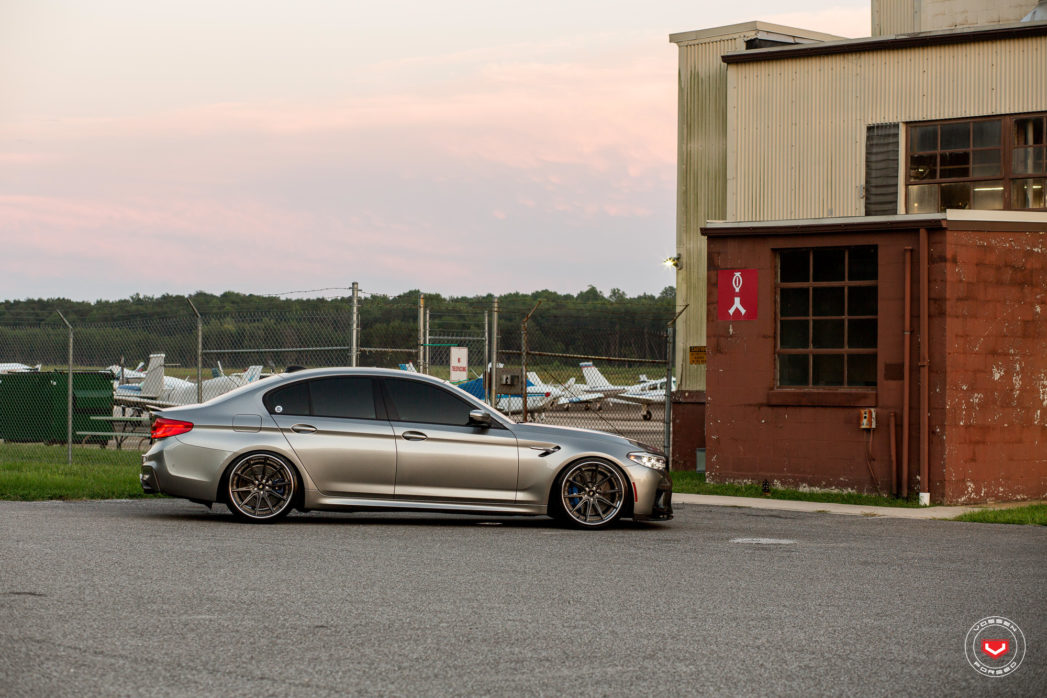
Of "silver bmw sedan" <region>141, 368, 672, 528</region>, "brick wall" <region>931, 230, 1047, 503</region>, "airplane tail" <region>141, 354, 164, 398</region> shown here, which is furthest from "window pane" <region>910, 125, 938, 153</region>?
"airplane tail" <region>141, 354, 164, 398</region>

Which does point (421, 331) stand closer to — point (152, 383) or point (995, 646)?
point (995, 646)

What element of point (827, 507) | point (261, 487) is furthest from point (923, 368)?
point (261, 487)

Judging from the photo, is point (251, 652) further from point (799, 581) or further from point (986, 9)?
point (986, 9)

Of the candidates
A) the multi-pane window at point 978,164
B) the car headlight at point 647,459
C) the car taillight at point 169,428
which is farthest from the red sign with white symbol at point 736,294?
the car taillight at point 169,428

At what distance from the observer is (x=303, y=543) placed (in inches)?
416

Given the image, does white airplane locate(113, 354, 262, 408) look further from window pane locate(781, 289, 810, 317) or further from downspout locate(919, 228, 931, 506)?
downspout locate(919, 228, 931, 506)

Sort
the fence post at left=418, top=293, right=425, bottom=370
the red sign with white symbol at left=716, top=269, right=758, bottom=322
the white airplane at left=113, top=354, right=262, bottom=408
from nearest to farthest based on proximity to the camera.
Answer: the red sign with white symbol at left=716, top=269, right=758, bottom=322
the fence post at left=418, top=293, right=425, bottom=370
the white airplane at left=113, top=354, right=262, bottom=408

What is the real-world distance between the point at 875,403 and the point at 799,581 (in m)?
8.56

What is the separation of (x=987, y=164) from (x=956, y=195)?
0.64 meters

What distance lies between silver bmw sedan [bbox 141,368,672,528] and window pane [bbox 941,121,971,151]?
10103mm

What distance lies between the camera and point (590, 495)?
40.7 feet

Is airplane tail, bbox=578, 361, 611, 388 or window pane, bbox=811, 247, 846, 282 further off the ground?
window pane, bbox=811, 247, 846, 282

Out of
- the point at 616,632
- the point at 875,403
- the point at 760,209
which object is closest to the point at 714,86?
the point at 760,209

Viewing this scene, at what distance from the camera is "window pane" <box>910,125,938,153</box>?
20.2m
